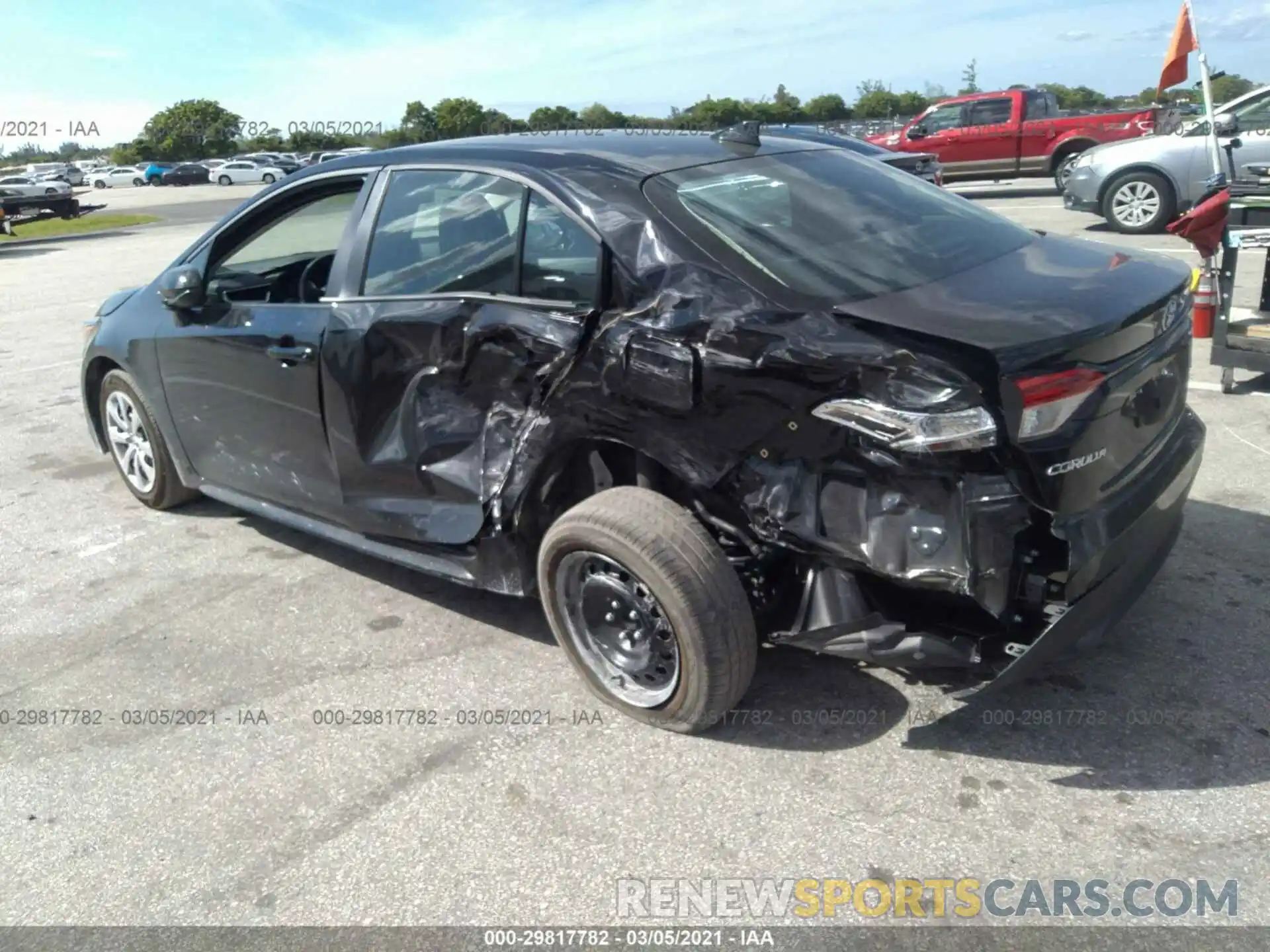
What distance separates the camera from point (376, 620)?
161 inches

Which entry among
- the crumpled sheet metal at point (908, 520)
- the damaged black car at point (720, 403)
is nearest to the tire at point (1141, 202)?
the damaged black car at point (720, 403)

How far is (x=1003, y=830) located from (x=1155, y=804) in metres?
0.44

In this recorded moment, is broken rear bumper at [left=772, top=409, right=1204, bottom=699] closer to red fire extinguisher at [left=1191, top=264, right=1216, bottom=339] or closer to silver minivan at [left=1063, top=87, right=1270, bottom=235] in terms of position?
red fire extinguisher at [left=1191, top=264, right=1216, bottom=339]

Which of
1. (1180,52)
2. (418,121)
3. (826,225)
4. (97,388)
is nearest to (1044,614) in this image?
(826,225)

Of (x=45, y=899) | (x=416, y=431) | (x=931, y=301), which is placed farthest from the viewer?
(x=416, y=431)

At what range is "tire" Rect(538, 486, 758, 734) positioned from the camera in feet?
9.71

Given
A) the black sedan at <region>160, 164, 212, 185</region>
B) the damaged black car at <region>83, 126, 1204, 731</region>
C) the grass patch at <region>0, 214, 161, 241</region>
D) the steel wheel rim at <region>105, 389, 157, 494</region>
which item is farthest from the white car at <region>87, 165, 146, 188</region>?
the damaged black car at <region>83, 126, 1204, 731</region>

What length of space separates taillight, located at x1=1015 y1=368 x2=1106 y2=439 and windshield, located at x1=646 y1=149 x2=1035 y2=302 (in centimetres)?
54

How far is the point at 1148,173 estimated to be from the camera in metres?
12.4

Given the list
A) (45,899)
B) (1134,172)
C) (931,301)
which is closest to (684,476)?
(931,301)

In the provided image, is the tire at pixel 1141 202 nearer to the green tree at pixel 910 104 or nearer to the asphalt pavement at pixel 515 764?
the asphalt pavement at pixel 515 764

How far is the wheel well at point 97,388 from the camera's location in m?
5.29

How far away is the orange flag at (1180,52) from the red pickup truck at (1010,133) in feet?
36.3

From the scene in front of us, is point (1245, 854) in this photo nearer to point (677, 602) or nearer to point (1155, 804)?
point (1155, 804)
